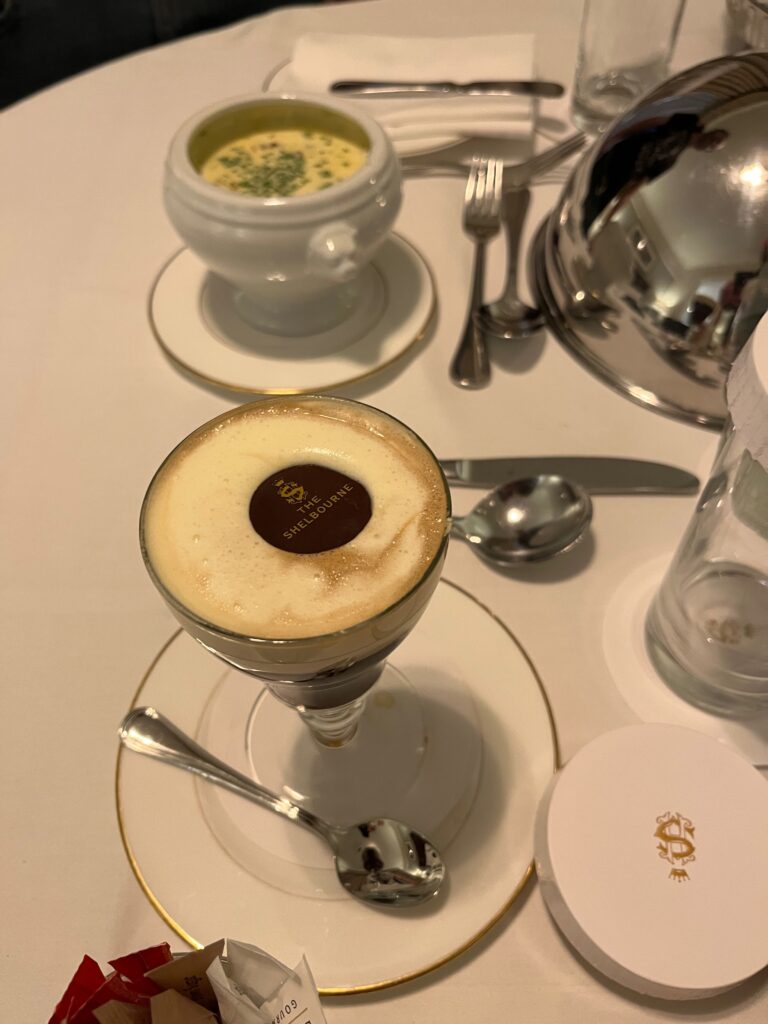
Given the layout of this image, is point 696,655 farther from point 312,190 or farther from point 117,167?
point 117,167

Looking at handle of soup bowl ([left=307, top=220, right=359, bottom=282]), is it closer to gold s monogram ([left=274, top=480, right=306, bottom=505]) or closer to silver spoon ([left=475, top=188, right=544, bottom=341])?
silver spoon ([left=475, top=188, right=544, bottom=341])

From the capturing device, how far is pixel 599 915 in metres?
0.40

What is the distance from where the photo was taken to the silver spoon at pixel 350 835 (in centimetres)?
44

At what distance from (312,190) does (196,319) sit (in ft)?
0.50

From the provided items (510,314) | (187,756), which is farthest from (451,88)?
(187,756)

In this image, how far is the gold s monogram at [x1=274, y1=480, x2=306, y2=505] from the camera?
1.30ft

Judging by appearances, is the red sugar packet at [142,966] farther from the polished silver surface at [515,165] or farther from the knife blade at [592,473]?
the polished silver surface at [515,165]

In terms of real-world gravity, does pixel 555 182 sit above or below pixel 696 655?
above

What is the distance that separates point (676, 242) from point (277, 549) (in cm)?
43

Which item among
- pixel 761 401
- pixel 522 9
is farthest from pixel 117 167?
pixel 761 401

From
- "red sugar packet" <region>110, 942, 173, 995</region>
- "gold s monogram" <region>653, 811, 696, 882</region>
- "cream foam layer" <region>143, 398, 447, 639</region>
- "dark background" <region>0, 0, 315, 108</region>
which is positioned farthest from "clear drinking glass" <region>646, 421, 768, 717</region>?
"dark background" <region>0, 0, 315, 108</region>

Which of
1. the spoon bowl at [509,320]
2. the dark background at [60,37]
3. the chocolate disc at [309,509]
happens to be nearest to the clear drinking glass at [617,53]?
the spoon bowl at [509,320]

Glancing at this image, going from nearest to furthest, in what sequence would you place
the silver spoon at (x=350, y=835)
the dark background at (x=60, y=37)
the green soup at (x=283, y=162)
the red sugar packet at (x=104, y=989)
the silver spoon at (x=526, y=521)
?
the red sugar packet at (x=104, y=989) < the silver spoon at (x=350, y=835) < the silver spoon at (x=526, y=521) < the green soup at (x=283, y=162) < the dark background at (x=60, y=37)

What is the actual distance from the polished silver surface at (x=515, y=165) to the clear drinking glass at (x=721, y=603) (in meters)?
0.47
